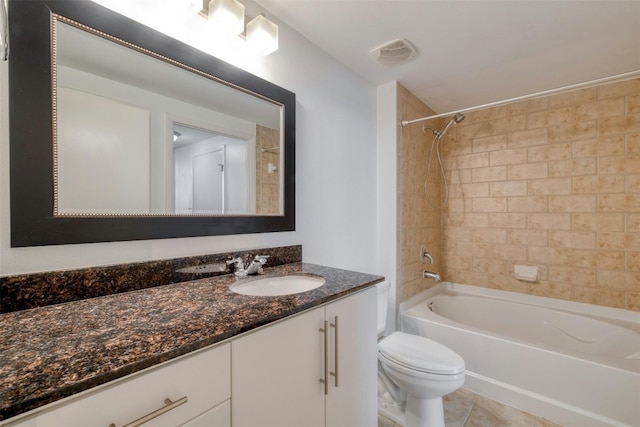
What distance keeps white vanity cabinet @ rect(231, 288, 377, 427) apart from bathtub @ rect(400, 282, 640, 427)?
41.7 inches

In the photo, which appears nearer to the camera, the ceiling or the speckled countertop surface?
the speckled countertop surface

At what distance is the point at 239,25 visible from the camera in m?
1.20

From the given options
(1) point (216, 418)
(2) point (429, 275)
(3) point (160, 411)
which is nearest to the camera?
(3) point (160, 411)

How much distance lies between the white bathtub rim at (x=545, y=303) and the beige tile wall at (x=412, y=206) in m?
0.08

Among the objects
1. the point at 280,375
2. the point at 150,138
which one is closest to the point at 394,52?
the point at 150,138

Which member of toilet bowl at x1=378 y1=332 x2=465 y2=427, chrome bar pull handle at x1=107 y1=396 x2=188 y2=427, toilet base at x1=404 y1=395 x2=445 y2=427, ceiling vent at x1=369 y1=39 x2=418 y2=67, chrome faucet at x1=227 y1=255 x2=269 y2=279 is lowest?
toilet base at x1=404 y1=395 x2=445 y2=427

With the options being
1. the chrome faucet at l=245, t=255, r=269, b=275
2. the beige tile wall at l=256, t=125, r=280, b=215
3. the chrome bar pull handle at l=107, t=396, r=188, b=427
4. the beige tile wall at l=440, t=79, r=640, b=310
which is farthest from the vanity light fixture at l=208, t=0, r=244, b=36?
the beige tile wall at l=440, t=79, r=640, b=310

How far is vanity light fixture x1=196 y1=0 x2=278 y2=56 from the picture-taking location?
1150mm

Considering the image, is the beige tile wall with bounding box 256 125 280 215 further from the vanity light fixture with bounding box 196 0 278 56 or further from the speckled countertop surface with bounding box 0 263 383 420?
the speckled countertop surface with bounding box 0 263 383 420

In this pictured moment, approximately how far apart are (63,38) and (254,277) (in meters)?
1.04

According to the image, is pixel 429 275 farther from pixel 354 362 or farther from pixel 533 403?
pixel 354 362

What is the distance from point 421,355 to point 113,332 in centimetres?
148

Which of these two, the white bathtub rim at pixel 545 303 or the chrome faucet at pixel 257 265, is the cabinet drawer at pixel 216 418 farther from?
the white bathtub rim at pixel 545 303

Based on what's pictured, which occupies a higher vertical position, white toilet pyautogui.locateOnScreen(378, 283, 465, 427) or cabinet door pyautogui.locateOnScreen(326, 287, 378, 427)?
cabinet door pyautogui.locateOnScreen(326, 287, 378, 427)
